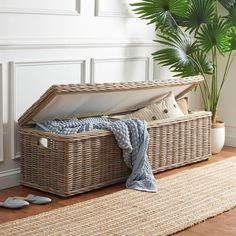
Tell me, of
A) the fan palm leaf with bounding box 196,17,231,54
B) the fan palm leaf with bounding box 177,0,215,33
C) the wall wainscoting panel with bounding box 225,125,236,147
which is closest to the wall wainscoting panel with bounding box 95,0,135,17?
the fan palm leaf with bounding box 177,0,215,33

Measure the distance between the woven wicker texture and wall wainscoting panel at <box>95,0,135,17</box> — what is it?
83 cm

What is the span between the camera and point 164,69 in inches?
185

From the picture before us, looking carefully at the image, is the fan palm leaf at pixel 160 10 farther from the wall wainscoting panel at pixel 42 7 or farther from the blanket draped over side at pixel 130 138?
the blanket draped over side at pixel 130 138

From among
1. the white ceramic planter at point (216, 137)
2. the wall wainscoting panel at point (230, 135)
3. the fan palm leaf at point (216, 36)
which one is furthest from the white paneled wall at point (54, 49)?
the wall wainscoting panel at point (230, 135)

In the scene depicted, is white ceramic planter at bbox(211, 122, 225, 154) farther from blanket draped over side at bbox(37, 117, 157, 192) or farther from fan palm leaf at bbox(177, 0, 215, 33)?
blanket draped over side at bbox(37, 117, 157, 192)

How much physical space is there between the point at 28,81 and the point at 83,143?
1.80 ft

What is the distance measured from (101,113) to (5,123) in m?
0.64

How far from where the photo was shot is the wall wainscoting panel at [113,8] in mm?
4023

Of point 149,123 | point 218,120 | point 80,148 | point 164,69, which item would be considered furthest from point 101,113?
point 218,120

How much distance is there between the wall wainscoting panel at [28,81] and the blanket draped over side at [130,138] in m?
0.19

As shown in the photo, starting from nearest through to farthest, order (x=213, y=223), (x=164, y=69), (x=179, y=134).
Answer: (x=213, y=223)
(x=179, y=134)
(x=164, y=69)

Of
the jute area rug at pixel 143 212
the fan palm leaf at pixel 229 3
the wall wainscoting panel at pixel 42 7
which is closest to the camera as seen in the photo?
the jute area rug at pixel 143 212

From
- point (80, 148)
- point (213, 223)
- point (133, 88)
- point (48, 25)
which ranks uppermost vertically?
point (48, 25)

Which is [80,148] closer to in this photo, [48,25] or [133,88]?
[133,88]
